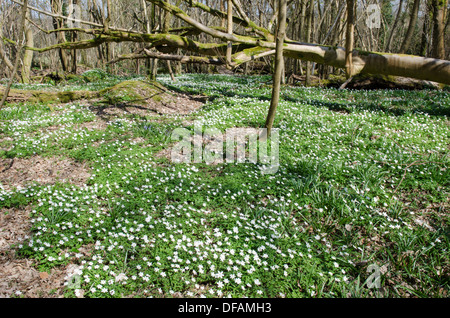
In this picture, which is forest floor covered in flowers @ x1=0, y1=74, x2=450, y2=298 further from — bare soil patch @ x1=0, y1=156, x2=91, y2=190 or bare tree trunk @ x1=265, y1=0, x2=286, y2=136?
bare tree trunk @ x1=265, y1=0, x2=286, y2=136

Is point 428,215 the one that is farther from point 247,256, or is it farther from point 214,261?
point 214,261

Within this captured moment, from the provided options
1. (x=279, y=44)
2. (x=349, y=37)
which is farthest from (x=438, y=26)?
(x=279, y=44)

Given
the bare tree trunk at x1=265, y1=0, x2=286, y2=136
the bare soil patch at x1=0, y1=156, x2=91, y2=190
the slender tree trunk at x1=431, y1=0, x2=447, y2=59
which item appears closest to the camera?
the bare soil patch at x1=0, y1=156, x2=91, y2=190

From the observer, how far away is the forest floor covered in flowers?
3186 millimetres

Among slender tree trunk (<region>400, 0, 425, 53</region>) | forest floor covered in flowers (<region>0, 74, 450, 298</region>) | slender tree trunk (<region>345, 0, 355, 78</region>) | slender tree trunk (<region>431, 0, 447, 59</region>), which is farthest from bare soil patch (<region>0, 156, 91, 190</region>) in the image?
slender tree trunk (<region>400, 0, 425, 53</region>)

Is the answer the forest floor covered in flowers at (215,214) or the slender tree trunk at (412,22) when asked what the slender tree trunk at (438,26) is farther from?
the forest floor covered in flowers at (215,214)

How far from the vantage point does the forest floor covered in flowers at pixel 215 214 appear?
3186mm

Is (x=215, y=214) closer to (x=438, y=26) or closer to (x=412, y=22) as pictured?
(x=438, y=26)

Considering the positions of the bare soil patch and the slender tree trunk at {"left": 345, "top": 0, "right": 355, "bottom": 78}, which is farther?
the slender tree trunk at {"left": 345, "top": 0, "right": 355, "bottom": 78}

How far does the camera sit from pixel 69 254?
10.8ft

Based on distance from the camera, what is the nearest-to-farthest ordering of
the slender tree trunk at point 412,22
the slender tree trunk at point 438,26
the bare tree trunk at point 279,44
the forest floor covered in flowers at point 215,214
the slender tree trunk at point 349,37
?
1. the forest floor covered in flowers at point 215,214
2. the bare tree trunk at point 279,44
3. the slender tree trunk at point 349,37
4. the slender tree trunk at point 438,26
5. the slender tree trunk at point 412,22

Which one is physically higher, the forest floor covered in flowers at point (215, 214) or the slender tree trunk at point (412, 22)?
the slender tree trunk at point (412, 22)

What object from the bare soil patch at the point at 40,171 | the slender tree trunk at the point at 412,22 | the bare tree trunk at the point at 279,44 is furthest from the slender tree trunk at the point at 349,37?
the slender tree trunk at the point at 412,22
